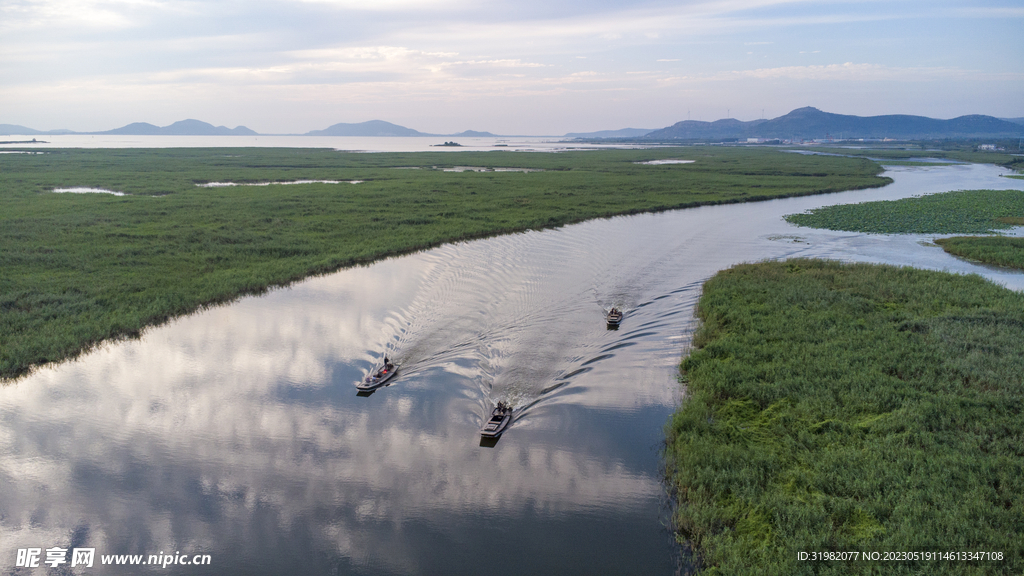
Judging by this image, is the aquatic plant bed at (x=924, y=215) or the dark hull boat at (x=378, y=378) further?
the aquatic plant bed at (x=924, y=215)

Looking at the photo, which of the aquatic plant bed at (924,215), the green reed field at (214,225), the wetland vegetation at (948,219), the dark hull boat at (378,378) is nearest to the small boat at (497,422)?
the dark hull boat at (378,378)

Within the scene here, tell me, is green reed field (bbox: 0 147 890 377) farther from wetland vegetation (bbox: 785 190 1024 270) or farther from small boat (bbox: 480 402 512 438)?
small boat (bbox: 480 402 512 438)

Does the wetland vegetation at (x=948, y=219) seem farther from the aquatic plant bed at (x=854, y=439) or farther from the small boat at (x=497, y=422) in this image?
the small boat at (x=497, y=422)

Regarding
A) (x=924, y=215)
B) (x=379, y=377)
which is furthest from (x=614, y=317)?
(x=924, y=215)

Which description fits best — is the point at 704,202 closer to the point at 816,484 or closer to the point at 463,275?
the point at 463,275

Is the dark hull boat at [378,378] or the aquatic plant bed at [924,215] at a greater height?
the aquatic plant bed at [924,215]
